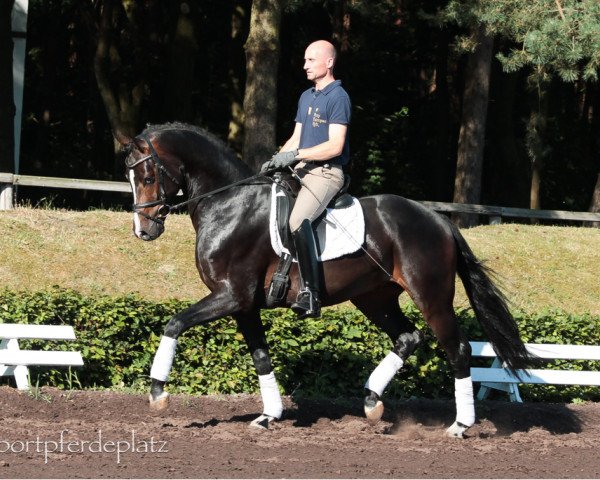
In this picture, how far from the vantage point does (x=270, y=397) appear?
888 cm

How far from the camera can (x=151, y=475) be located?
21.9 feet

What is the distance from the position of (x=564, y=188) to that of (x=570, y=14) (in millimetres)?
15247

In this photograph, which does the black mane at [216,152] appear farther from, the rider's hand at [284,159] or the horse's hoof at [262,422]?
the horse's hoof at [262,422]

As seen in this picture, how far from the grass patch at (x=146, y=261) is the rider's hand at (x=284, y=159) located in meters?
4.82

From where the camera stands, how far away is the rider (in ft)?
28.1

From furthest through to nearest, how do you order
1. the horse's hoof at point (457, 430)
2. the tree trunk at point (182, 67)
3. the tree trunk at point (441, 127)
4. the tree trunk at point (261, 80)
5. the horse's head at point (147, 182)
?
the tree trunk at point (441, 127), the tree trunk at point (182, 67), the tree trunk at point (261, 80), the horse's hoof at point (457, 430), the horse's head at point (147, 182)

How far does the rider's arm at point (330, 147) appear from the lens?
28.3ft

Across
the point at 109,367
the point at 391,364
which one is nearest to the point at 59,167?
the point at 109,367

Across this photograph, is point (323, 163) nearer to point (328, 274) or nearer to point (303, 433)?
point (328, 274)

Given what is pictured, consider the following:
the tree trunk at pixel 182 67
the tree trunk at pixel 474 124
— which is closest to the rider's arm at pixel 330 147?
the tree trunk at pixel 474 124

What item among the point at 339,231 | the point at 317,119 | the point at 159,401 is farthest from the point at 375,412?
the point at 317,119

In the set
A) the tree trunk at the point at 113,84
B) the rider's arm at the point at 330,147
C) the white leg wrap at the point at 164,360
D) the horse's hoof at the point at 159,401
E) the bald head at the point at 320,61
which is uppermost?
the tree trunk at the point at 113,84

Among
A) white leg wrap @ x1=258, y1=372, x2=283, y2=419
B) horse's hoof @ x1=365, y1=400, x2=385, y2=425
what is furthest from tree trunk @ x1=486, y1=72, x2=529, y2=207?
white leg wrap @ x1=258, y1=372, x2=283, y2=419

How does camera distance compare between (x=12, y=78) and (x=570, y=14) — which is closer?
(x=570, y=14)
